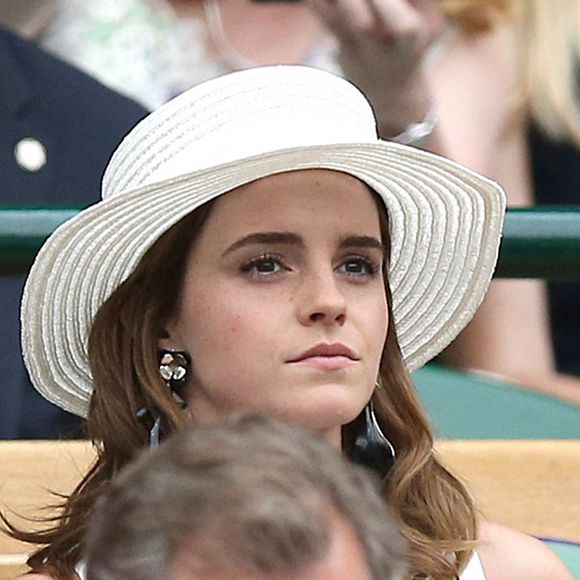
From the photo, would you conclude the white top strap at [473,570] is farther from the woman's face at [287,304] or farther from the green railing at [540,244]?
the green railing at [540,244]

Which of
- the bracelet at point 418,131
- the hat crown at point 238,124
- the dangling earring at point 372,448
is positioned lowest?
the dangling earring at point 372,448

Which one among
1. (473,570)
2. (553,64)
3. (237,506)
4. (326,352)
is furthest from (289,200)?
(553,64)

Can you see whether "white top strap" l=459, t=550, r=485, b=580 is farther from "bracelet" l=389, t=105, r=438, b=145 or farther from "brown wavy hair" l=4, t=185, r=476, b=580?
"bracelet" l=389, t=105, r=438, b=145

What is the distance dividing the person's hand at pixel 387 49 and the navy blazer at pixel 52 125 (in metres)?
0.39

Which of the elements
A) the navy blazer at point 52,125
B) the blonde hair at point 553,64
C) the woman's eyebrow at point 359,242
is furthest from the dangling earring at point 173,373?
the blonde hair at point 553,64

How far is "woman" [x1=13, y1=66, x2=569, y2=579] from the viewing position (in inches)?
79.7

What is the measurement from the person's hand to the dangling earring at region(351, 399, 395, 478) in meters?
0.86

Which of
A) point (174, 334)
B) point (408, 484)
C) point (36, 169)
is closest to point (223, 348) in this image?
point (174, 334)

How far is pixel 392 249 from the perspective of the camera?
7.46ft

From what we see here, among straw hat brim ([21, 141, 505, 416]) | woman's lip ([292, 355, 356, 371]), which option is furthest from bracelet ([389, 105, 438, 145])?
woman's lip ([292, 355, 356, 371])

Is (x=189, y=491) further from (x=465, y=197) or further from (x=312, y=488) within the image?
(x=465, y=197)

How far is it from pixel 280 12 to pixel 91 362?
60.2 inches

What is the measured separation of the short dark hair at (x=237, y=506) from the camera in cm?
132

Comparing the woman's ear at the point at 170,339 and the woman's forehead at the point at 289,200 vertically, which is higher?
the woman's forehead at the point at 289,200
